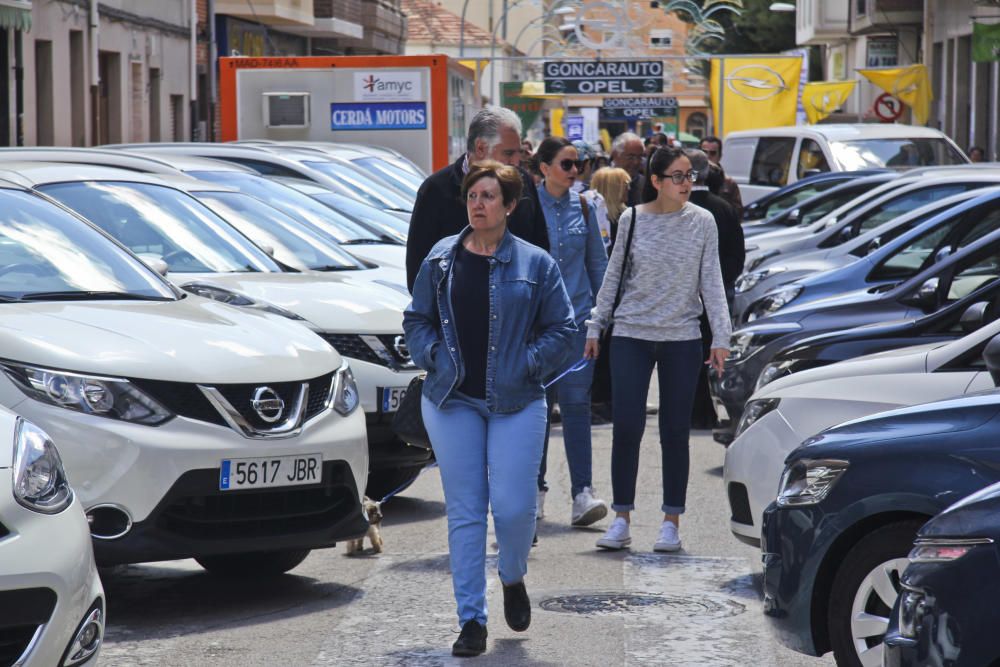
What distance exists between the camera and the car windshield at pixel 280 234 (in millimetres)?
10102

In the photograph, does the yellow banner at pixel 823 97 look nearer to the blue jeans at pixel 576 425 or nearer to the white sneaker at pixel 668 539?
the blue jeans at pixel 576 425

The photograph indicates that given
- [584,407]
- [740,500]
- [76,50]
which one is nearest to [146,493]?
[740,500]

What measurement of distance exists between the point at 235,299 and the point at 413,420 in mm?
1821

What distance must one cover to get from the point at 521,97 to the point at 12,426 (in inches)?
1712

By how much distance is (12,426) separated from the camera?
474 centimetres

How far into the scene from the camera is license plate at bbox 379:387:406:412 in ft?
27.8

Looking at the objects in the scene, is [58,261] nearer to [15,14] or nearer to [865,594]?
[865,594]

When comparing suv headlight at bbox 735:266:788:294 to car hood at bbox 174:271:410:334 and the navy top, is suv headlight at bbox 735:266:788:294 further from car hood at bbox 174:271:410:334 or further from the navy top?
the navy top

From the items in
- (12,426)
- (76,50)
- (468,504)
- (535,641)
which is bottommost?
(535,641)

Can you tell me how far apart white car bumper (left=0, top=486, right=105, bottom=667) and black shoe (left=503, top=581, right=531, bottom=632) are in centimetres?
185

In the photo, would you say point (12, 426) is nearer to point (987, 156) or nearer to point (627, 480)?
point (627, 480)

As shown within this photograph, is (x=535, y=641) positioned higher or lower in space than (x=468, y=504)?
lower

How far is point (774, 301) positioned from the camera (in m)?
12.4

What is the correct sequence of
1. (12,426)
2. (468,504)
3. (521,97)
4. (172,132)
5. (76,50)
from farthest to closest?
(521,97), (172,132), (76,50), (468,504), (12,426)
